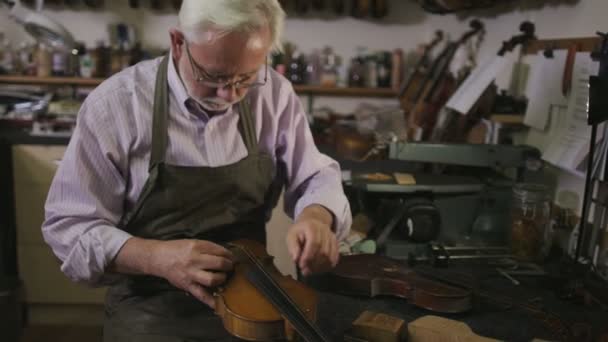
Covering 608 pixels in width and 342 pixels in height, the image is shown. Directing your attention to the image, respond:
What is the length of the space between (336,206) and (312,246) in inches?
7.5

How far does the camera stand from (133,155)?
1.19m

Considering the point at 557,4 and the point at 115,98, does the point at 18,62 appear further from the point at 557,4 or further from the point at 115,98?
the point at 557,4

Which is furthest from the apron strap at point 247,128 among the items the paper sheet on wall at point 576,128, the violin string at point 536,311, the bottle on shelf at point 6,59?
the bottle on shelf at point 6,59

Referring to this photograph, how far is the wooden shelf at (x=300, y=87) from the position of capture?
2777 mm

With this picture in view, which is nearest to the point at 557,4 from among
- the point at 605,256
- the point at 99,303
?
the point at 605,256

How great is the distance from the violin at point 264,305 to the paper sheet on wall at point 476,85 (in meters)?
1.02

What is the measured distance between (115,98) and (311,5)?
1861mm

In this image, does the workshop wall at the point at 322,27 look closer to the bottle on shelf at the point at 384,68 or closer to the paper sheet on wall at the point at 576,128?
the bottle on shelf at the point at 384,68

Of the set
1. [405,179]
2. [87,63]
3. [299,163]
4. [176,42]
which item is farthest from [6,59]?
[405,179]

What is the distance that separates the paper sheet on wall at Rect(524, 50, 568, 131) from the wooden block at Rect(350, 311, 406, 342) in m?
0.91

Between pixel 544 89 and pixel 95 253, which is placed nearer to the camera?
pixel 95 253

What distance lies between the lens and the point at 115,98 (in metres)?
1.18

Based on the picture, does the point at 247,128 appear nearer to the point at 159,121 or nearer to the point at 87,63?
the point at 159,121

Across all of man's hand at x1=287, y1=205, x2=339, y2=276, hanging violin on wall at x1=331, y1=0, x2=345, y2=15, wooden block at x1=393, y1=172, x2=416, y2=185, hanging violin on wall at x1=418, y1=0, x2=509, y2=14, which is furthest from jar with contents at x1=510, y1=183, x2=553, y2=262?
hanging violin on wall at x1=331, y1=0, x2=345, y2=15
